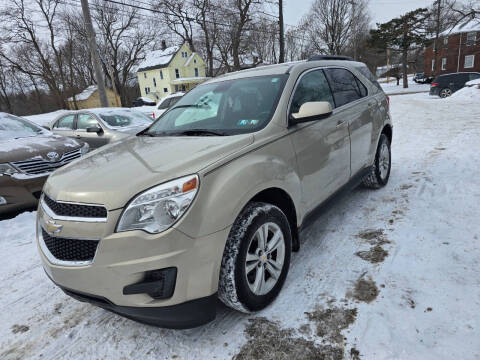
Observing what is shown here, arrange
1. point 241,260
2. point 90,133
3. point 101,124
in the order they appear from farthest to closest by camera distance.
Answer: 1. point 90,133
2. point 101,124
3. point 241,260

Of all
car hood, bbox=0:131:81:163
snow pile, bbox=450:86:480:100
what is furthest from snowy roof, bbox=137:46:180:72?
car hood, bbox=0:131:81:163

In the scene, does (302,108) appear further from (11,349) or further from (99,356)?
(11,349)

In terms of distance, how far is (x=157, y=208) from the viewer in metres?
1.71

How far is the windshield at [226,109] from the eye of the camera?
253cm

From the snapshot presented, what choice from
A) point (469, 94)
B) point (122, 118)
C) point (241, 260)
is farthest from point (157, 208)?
point (469, 94)

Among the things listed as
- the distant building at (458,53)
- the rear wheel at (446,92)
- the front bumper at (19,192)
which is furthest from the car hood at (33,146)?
the distant building at (458,53)

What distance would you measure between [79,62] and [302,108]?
157 feet

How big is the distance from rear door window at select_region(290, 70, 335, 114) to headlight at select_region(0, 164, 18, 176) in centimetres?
394

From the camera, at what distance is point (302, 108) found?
2.49m

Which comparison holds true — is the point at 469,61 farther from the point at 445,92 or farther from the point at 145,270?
the point at 145,270

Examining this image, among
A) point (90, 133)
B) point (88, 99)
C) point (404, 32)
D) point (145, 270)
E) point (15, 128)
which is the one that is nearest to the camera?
point (145, 270)

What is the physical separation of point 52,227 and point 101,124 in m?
6.04

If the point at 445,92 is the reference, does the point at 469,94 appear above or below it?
above

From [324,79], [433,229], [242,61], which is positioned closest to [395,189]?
[433,229]
